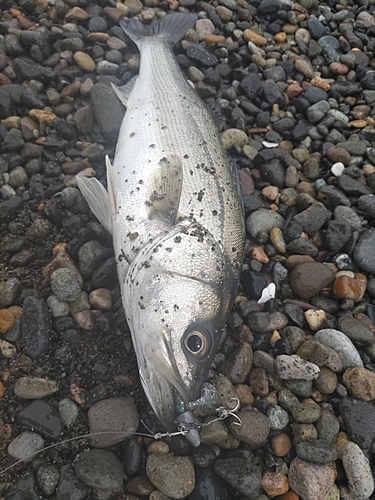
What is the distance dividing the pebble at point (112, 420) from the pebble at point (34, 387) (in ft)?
1.10

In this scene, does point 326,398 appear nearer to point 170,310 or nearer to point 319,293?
point 319,293

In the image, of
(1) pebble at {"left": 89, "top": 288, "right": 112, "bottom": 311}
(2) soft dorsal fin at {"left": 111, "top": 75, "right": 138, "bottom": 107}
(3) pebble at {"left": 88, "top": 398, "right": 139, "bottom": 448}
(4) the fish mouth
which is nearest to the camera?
(4) the fish mouth

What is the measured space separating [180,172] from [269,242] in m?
1.20

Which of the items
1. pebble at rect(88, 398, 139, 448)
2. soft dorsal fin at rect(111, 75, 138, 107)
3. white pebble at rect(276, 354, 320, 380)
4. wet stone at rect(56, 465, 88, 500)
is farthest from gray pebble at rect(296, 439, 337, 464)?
soft dorsal fin at rect(111, 75, 138, 107)

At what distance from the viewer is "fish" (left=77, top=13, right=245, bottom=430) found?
2494mm

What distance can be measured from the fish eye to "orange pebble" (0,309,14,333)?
1430 millimetres

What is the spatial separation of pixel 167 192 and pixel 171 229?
14.4 inches

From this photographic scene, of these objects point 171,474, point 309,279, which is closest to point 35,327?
point 171,474

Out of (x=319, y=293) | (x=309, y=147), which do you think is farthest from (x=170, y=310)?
(x=309, y=147)

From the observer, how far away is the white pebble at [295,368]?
9.85 ft

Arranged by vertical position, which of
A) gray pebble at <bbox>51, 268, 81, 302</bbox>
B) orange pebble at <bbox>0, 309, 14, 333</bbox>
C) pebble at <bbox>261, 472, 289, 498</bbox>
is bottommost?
pebble at <bbox>261, 472, 289, 498</bbox>

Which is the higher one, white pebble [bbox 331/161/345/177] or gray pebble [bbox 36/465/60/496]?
white pebble [bbox 331/161/345/177]

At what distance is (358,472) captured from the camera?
277cm

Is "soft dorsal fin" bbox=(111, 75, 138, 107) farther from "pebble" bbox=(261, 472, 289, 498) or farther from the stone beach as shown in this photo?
"pebble" bbox=(261, 472, 289, 498)
